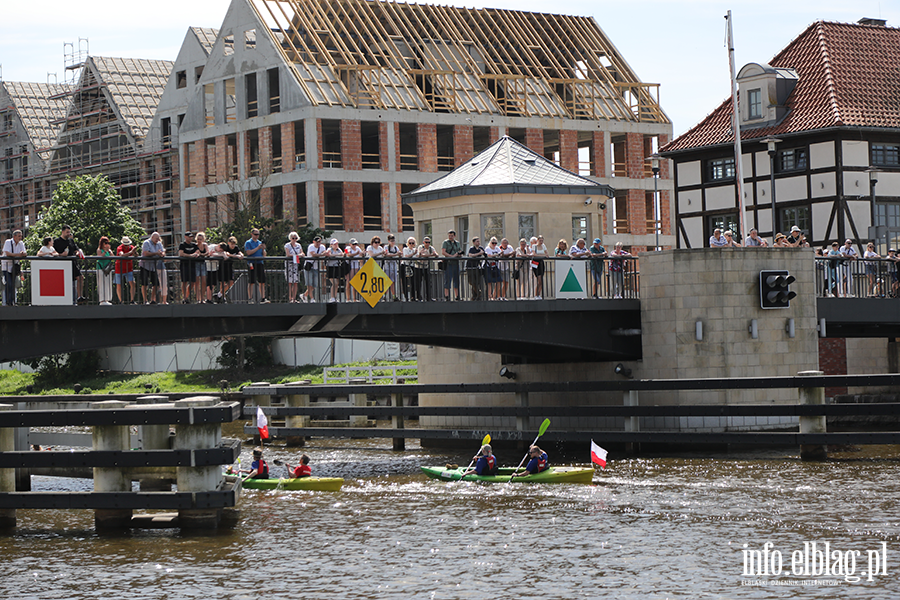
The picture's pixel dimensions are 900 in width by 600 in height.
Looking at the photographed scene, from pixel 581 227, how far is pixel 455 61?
35705 mm

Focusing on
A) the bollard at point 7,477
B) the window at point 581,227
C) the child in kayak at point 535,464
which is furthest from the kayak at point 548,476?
the window at point 581,227

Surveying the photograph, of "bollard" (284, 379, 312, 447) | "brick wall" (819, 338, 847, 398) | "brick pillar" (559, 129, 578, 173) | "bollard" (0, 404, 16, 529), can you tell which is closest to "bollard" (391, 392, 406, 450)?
"bollard" (284, 379, 312, 447)

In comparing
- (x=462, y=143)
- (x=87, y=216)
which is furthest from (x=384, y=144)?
(x=87, y=216)

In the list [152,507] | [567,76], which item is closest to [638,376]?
[152,507]

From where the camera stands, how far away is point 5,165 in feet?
333

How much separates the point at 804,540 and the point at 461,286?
13.0m

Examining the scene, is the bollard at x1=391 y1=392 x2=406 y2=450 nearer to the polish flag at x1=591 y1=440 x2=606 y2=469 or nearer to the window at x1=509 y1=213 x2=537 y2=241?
the window at x1=509 y1=213 x2=537 y2=241

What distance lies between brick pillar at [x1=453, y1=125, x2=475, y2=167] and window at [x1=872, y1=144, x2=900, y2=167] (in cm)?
2514

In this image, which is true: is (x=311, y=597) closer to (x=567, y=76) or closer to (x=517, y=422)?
(x=517, y=422)

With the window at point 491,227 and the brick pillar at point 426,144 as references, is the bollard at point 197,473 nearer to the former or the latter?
the window at point 491,227

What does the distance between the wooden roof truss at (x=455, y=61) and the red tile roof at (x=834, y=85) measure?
18810 mm

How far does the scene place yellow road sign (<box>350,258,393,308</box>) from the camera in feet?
97.5

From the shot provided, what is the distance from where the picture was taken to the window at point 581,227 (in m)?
38.2

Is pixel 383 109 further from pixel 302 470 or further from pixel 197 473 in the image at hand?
pixel 197 473
